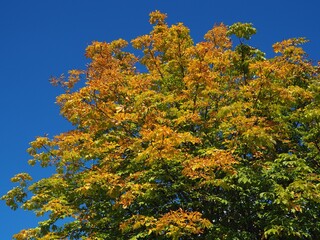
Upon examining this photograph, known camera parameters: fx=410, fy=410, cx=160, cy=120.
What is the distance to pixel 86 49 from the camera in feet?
76.2

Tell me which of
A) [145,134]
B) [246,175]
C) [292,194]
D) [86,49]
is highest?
[86,49]

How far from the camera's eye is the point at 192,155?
603 inches

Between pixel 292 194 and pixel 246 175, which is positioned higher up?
pixel 246 175

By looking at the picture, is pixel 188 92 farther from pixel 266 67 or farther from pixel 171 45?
pixel 171 45

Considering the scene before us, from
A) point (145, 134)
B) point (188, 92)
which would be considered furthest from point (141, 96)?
point (145, 134)

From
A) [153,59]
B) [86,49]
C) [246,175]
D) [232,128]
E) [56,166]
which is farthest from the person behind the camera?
[86,49]

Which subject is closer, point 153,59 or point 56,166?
point 56,166

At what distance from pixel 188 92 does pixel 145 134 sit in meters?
3.86

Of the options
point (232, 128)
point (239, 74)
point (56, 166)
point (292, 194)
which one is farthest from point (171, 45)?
point (292, 194)

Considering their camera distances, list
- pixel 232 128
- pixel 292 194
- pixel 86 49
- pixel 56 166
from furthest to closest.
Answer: pixel 86 49 < pixel 56 166 < pixel 232 128 < pixel 292 194

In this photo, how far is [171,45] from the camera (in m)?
20.5

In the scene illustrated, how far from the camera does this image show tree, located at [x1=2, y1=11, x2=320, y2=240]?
13.9 m

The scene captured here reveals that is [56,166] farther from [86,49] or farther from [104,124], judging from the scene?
[86,49]

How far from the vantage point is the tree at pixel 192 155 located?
13930 mm
